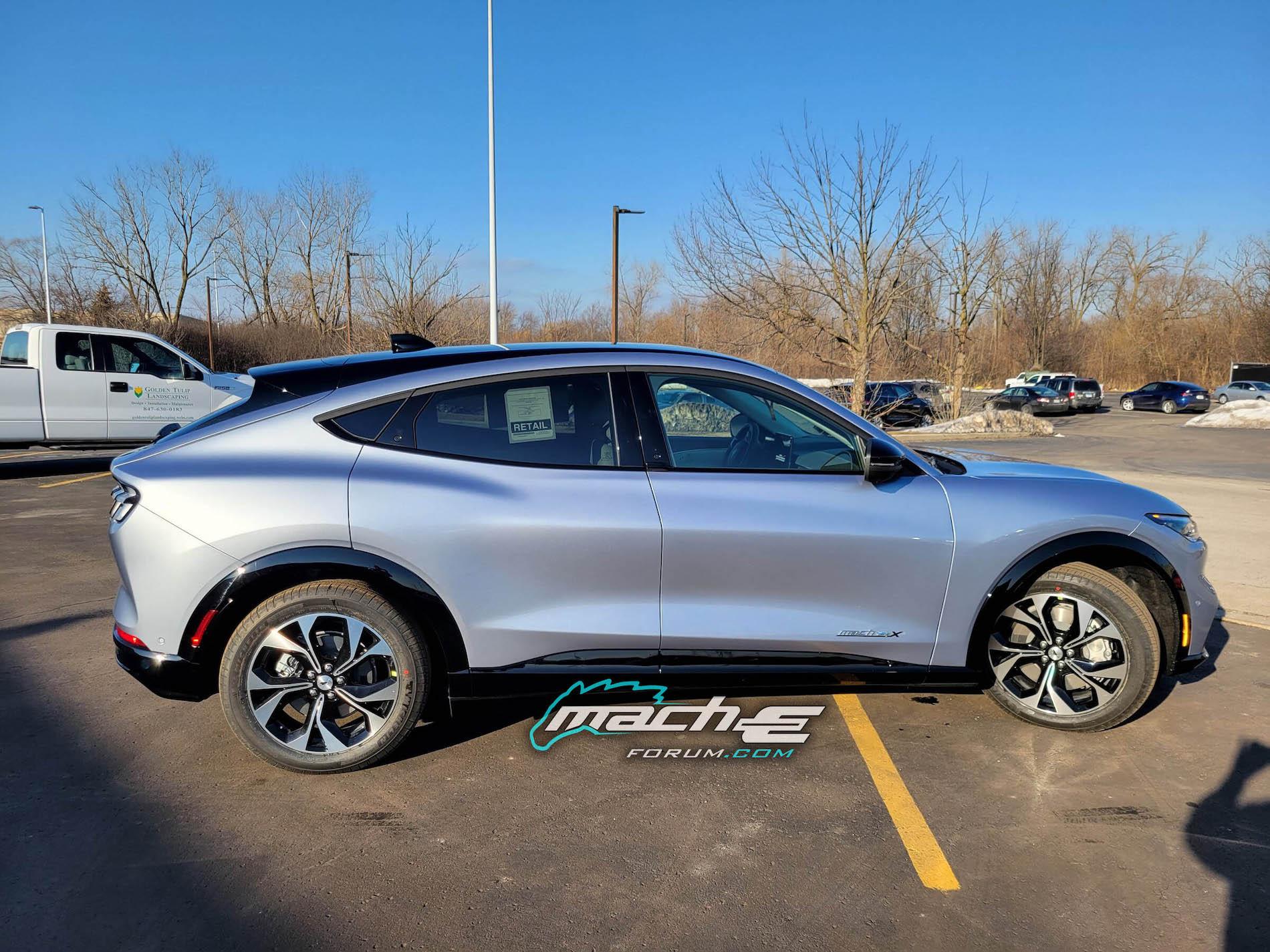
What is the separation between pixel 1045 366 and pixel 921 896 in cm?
7222

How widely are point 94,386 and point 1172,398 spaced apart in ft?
131

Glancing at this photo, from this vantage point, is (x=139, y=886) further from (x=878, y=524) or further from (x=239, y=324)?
(x=239, y=324)

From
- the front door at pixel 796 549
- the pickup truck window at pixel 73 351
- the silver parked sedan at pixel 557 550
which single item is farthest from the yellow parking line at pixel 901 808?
the pickup truck window at pixel 73 351

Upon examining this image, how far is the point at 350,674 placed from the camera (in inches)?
131

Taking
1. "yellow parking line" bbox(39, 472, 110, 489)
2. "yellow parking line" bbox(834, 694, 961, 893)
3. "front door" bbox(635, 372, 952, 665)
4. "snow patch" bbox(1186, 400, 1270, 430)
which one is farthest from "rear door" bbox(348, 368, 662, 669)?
"snow patch" bbox(1186, 400, 1270, 430)

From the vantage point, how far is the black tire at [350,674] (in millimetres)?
3244

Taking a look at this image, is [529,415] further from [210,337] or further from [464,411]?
[210,337]

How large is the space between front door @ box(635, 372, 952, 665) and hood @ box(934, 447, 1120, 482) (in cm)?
42

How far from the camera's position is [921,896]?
265cm

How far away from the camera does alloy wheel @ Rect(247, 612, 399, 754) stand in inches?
129

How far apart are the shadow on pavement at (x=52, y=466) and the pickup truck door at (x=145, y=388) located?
1242 millimetres

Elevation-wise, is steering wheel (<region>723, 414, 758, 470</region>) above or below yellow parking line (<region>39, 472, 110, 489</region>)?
above

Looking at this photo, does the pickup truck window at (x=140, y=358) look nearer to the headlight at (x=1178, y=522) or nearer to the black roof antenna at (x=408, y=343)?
the black roof antenna at (x=408, y=343)

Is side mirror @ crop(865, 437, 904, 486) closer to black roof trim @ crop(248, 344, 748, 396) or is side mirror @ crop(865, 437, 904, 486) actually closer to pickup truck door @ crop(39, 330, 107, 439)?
black roof trim @ crop(248, 344, 748, 396)
